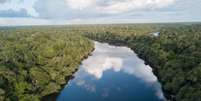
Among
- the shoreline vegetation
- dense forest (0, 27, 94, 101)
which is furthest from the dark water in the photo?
dense forest (0, 27, 94, 101)

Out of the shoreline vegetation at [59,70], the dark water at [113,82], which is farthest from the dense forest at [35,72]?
the dark water at [113,82]

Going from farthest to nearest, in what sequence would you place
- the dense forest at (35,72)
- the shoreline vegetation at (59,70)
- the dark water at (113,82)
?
1. the dark water at (113,82)
2. the dense forest at (35,72)
3. the shoreline vegetation at (59,70)

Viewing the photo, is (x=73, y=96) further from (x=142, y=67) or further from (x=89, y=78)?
(x=142, y=67)

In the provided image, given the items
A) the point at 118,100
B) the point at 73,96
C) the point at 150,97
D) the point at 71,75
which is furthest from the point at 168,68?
the point at 71,75

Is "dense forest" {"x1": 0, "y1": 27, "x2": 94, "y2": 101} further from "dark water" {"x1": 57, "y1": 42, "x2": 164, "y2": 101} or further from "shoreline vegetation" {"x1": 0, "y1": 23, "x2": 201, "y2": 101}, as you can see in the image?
"dark water" {"x1": 57, "y1": 42, "x2": 164, "y2": 101}

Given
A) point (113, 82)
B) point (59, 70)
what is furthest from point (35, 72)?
point (113, 82)

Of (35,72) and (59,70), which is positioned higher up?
(35,72)

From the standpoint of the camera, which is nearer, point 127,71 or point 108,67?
point 127,71

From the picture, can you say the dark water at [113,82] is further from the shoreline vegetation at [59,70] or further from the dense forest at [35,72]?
the dense forest at [35,72]

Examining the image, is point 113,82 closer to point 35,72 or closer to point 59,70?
point 59,70
